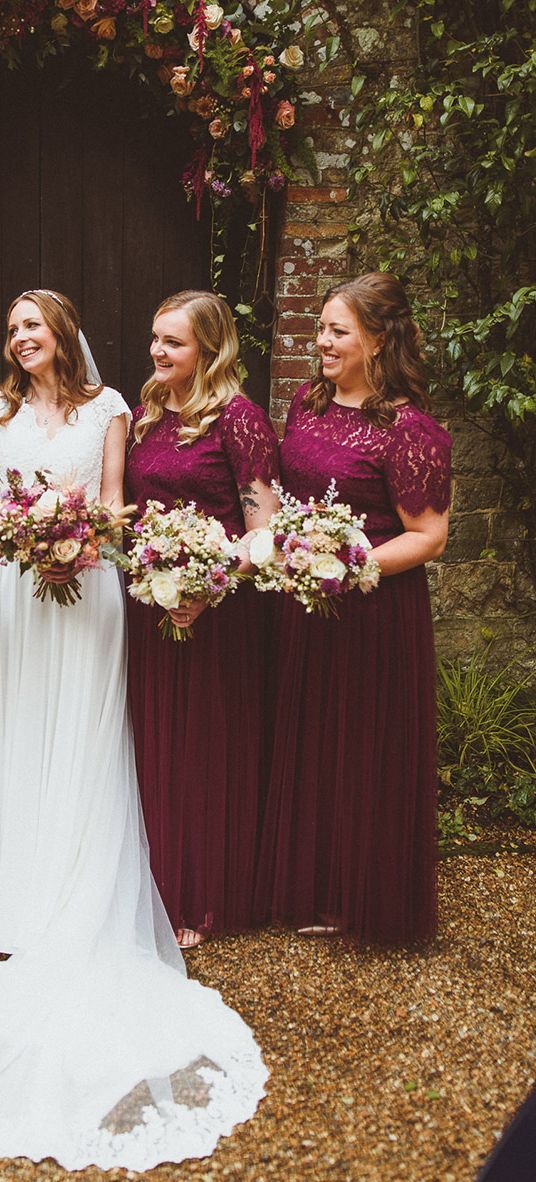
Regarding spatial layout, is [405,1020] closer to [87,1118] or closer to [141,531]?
[87,1118]

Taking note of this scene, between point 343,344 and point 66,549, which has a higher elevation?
point 343,344

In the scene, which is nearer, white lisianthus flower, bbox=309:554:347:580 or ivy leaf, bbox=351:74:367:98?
white lisianthus flower, bbox=309:554:347:580

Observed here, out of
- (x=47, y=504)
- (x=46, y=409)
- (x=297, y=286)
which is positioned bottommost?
(x=47, y=504)

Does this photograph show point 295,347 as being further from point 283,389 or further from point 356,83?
point 356,83

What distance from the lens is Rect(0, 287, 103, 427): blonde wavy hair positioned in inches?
121

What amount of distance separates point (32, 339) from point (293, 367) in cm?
139

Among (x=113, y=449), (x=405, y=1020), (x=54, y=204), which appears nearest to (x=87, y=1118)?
(x=405, y=1020)

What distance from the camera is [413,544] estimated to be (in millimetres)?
2820

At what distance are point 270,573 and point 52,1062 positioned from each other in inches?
54.0

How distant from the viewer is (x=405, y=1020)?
269cm

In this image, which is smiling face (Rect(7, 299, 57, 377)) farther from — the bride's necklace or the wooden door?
the wooden door

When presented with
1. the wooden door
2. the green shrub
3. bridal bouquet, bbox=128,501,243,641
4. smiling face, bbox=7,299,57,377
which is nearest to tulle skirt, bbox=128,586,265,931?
bridal bouquet, bbox=128,501,243,641

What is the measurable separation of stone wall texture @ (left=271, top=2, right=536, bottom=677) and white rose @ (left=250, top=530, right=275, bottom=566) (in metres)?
1.62

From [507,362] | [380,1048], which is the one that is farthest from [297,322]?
[380,1048]
